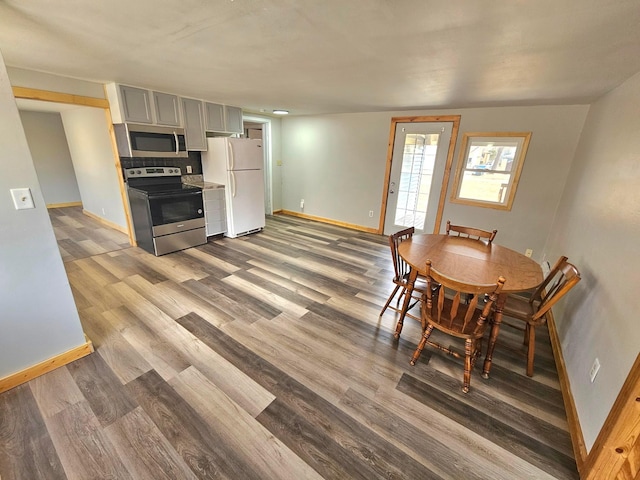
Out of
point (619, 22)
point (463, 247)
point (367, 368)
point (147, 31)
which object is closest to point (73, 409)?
point (367, 368)

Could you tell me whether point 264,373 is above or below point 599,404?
below

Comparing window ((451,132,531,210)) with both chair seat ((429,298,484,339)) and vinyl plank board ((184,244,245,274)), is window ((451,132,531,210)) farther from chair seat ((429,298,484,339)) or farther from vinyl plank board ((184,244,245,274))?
vinyl plank board ((184,244,245,274))

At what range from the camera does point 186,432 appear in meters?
1.49

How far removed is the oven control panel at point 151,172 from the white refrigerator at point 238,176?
529mm

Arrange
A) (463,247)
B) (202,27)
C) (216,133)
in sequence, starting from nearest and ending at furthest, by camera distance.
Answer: (202,27) → (463,247) → (216,133)

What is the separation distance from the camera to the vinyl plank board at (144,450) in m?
1.30

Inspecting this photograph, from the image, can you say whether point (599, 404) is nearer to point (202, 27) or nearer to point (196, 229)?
point (202, 27)

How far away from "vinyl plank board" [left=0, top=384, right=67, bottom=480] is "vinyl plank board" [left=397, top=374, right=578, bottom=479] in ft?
6.56

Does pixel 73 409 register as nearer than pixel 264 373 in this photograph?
Yes

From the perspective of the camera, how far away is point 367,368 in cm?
198

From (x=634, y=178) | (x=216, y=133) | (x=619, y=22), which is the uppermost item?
(x=619, y=22)

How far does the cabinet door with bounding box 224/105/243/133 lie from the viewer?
4.49 m

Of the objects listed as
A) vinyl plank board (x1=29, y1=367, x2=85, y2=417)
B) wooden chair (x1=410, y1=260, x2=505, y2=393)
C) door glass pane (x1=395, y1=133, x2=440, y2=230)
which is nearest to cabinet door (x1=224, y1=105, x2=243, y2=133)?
door glass pane (x1=395, y1=133, x2=440, y2=230)

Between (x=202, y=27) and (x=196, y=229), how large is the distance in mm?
3070
